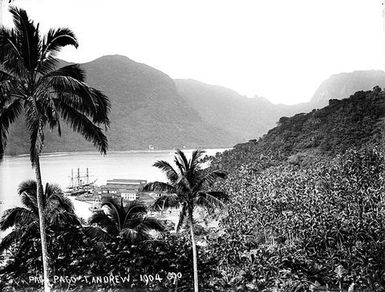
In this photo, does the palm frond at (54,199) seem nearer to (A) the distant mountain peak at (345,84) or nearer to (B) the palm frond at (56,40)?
(B) the palm frond at (56,40)

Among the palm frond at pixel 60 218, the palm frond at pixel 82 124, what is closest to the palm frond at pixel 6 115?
the palm frond at pixel 82 124

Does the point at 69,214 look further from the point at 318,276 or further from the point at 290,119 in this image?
the point at 290,119

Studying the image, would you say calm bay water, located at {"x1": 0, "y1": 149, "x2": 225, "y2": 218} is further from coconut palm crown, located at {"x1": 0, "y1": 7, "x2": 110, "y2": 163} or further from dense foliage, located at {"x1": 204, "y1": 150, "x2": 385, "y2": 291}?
coconut palm crown, located at {"x1": 0, "y1": 7, "x2": 110, "y2": 163}

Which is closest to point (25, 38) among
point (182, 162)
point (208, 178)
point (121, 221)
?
point (182, 162)

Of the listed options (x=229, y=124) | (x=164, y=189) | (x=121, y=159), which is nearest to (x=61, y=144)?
(x=121, y=159)

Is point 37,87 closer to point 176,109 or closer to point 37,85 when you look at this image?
point 37,85

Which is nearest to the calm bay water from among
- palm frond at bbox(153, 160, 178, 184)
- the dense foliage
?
the dense foliage
